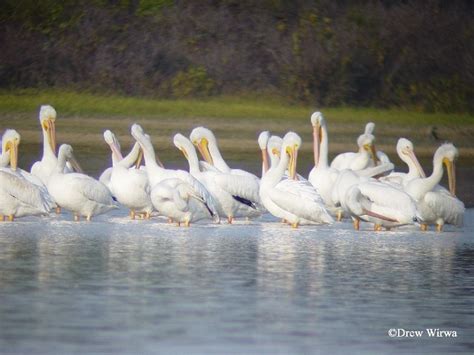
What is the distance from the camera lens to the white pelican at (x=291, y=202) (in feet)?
37.5

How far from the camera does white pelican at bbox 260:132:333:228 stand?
11438mm

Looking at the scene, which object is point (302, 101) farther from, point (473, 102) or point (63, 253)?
point (63, 253)

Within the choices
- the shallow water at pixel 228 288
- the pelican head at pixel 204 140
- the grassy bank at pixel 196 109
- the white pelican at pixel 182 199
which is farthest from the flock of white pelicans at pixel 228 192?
the grassy bank at pixel 196 109

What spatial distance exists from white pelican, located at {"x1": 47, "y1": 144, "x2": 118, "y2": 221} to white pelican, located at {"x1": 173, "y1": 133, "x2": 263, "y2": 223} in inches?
33.0

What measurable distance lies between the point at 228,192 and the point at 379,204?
1.35 meters

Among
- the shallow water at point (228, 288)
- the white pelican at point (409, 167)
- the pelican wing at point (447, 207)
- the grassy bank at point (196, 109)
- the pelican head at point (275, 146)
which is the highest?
the grassy bank at point (196, 109)

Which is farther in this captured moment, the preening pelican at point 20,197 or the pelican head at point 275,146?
the pelican head at point 275,146

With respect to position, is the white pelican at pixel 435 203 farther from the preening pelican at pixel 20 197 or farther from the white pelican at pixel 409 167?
the preening pelican at pixel 20 197

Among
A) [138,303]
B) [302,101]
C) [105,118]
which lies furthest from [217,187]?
[302,101]

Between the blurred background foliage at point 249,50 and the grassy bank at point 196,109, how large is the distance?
329mm

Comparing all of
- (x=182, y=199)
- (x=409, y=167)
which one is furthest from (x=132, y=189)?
(x=409, y=167)

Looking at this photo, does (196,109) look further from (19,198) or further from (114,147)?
(19,198)

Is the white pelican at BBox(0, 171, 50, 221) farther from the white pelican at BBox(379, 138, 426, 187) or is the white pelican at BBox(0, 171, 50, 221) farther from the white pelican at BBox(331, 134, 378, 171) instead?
the white pelican at BBox(331, 134, 378, 171)

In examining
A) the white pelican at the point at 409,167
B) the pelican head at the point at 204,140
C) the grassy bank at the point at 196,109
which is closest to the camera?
the white pelican at the point at 409,167
